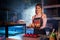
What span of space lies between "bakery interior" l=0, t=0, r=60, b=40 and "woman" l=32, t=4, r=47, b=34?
3 cm

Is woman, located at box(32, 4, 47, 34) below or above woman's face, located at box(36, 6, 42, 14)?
below

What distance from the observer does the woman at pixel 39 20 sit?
1382 millimetres

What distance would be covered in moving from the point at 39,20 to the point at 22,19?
0.18 m

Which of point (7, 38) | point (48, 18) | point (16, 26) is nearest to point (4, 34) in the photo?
point (7, 38)

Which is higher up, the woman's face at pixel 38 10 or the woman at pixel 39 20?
the woman's face at pixel 38 10

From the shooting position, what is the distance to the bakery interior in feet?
4.42

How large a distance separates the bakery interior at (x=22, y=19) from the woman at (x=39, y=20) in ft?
0.10

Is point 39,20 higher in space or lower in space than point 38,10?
lower

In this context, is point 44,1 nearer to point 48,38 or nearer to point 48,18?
point 48,18

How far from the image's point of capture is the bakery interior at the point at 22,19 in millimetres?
1347

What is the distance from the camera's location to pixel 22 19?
142cm

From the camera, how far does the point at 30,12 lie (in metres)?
1.40

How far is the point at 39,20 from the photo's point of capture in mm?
1396

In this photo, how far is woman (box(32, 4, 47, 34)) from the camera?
138 centimetres
